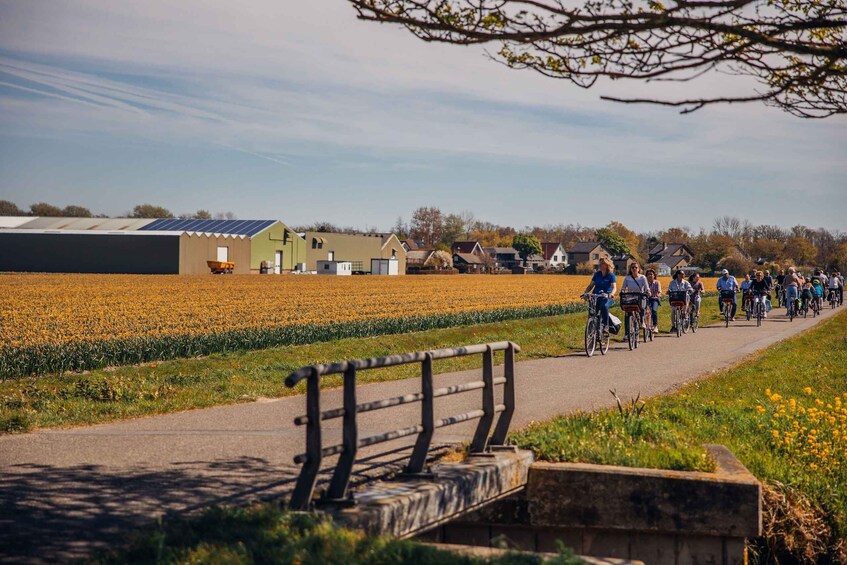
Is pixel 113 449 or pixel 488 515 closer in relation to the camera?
pixel 488 515

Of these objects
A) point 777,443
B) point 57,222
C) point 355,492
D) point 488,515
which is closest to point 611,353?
point 777,443

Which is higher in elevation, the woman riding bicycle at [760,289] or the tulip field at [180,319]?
the woman riding bicycle at [760,289]

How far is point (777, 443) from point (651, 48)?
18.0 ft

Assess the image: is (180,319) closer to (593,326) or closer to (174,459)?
(593,326)

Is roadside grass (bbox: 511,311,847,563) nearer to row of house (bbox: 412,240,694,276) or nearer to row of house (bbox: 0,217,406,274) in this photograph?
row of house (bbox: 0,217,406,274)

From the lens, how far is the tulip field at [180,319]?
17.0m

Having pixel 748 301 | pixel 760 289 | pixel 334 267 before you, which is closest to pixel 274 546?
pixel 760 289

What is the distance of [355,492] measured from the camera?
6324 mm

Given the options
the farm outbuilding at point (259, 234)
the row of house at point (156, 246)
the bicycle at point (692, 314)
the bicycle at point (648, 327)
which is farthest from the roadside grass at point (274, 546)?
the farm outbuilding at point (259, 234)

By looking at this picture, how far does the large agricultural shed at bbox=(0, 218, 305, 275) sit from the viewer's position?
77438 millimetres

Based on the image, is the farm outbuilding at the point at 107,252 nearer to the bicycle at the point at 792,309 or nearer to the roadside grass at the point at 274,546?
the bicycle at the point at 792,309

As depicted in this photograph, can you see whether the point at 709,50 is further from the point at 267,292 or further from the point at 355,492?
the point at 267,292

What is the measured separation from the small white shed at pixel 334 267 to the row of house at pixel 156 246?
102 millimetres

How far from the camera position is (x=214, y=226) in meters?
89.9
